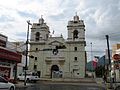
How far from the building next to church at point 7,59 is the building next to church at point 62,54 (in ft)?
113

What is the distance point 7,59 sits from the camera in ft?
115

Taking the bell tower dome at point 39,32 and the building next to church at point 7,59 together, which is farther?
the bell tower dome at point 39,32

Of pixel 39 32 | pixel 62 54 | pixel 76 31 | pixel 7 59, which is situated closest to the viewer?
pixel 7 59


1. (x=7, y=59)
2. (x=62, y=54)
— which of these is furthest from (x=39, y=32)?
(x=7, y=59)

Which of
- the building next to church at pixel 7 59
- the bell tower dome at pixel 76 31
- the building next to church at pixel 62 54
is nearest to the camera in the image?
the building next to church at pixel 7 59

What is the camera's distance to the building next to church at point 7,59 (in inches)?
1320

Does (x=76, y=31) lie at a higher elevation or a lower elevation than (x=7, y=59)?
higher

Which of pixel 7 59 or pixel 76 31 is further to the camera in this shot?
pixel 76 31

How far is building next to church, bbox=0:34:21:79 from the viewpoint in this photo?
1320 inches

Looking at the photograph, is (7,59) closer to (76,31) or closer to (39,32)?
(76,31)

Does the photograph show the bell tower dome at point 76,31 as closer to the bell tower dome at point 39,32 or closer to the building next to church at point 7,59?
the bell tower dome at point 39,32

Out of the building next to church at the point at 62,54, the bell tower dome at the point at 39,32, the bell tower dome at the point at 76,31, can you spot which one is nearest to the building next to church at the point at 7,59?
the building next to church at the point at 62,54

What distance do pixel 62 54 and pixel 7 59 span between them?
141ft

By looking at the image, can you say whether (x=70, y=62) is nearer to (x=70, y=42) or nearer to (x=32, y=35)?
(x=70, y=42)
